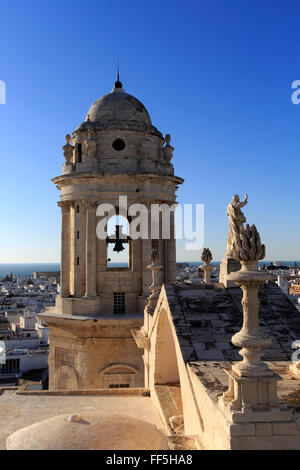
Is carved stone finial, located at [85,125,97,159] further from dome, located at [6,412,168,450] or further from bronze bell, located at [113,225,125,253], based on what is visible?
dome, located at [6,412,168,450]

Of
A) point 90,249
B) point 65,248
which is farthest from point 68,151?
point 90,249

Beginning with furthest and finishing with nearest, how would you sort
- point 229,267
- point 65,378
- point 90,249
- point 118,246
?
1. point 118,246
2. point 90,249
3. point 65,378
4. point 229,267

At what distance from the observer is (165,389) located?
11.5 m

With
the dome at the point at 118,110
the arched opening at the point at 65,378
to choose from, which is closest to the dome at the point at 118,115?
the dome at the point at 118,110

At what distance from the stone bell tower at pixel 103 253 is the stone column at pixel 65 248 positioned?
5cm

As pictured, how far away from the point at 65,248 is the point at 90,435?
1429 centimetres

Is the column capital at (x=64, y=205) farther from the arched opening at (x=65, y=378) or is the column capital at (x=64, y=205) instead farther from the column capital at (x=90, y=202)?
the arched opening at (x=65, y=378)

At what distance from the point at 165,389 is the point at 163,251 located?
905cm

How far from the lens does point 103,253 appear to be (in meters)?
18.9

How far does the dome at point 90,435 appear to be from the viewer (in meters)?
5.80

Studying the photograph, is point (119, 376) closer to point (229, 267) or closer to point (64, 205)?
point (64, 205)

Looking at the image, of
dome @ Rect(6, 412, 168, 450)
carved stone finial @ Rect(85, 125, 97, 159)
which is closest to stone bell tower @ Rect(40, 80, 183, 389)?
carved stone finial @ Rect(85, 125, 97, 159)
